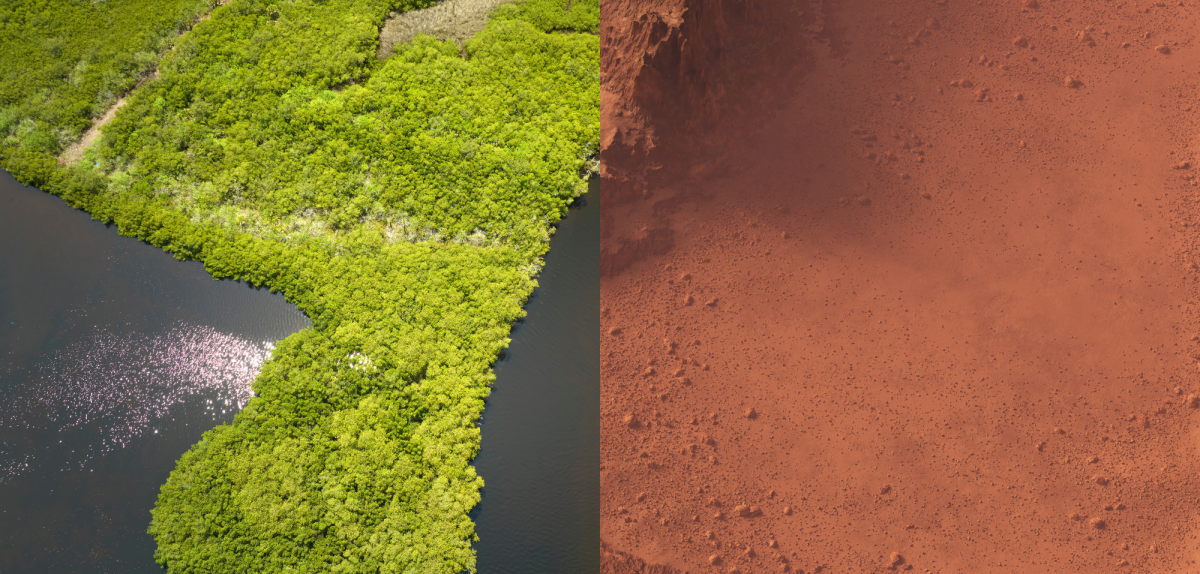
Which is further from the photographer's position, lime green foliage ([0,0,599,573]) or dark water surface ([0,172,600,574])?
dark water surface ([0,172,600,574])

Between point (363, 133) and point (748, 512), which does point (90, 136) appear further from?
point (748, 512)

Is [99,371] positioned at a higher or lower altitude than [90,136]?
lower

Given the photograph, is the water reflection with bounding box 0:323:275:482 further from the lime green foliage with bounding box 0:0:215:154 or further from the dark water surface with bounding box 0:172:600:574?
the lime green foliage with bounding box 0:0:215:154

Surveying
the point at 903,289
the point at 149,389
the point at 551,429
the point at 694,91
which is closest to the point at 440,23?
the point at 694,91

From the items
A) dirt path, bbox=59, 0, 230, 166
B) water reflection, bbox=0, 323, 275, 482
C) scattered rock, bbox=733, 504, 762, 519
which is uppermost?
dirt path, bbox=59, 0, 230, 166

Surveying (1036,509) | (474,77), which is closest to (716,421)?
(1036,509)

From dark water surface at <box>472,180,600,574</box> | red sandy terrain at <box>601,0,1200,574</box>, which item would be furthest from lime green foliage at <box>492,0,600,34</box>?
dark water surface at <box>472,180,600,574</box>
